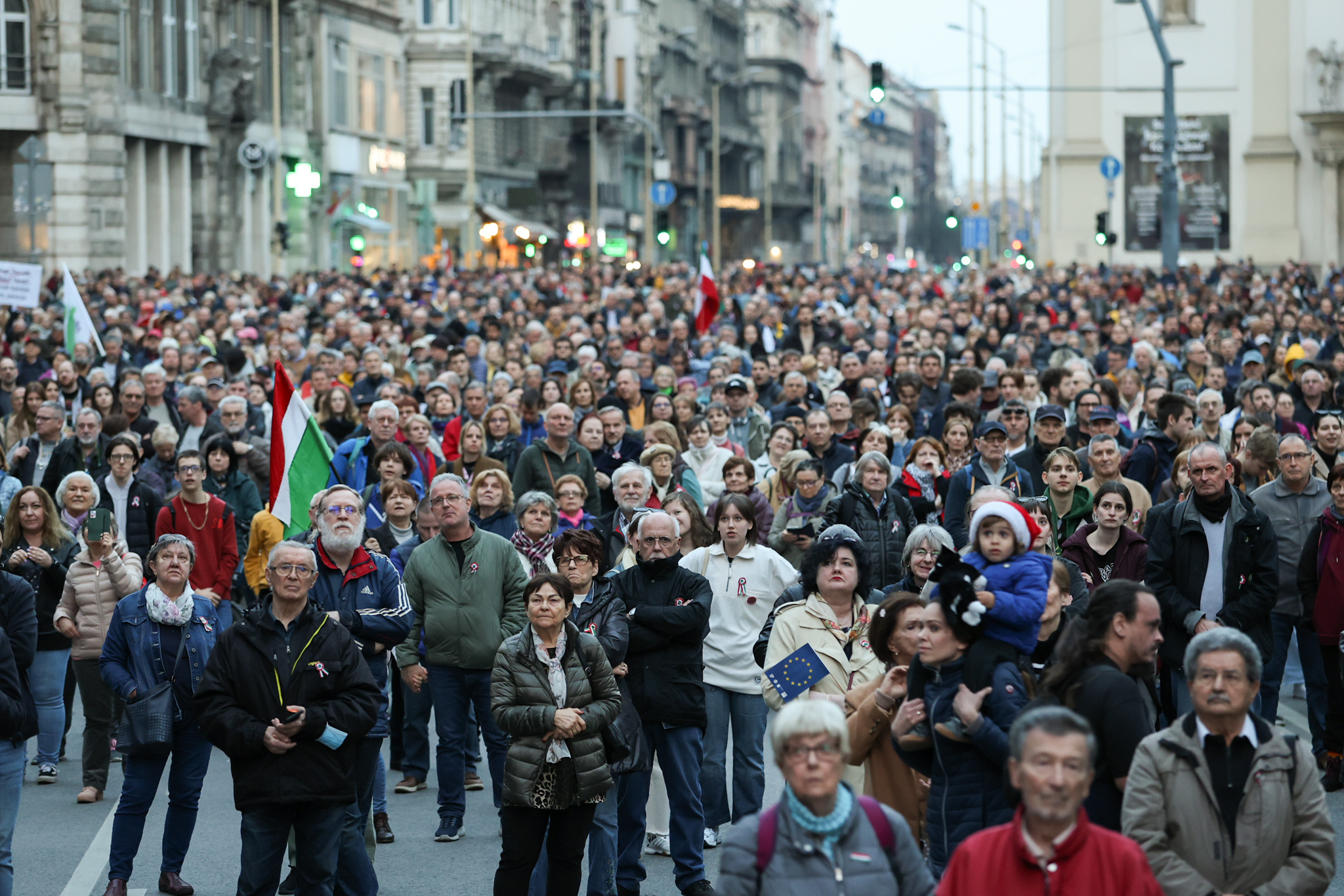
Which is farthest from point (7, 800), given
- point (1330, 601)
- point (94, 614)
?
point (1330, 601)

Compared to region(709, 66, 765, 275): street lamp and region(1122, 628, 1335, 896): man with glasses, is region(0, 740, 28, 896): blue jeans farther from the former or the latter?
region(709, 66, 765, 275): street lamp

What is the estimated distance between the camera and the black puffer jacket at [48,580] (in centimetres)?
1037

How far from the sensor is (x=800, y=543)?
11.2m

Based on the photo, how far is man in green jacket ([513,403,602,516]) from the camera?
42.5 feet

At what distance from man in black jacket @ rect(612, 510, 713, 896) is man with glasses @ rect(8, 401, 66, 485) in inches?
265

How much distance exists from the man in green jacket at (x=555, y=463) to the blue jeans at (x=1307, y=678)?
15.0 feet

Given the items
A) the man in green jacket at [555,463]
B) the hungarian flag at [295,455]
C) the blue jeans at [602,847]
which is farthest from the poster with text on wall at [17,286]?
the blue jeans at [602,847]

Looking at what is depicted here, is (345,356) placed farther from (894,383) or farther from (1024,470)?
(1024,470)

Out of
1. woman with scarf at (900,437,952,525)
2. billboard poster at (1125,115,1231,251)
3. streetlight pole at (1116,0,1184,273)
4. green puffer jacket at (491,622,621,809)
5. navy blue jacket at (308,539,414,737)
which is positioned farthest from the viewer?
billboard poster at (1125,115,1231,251)

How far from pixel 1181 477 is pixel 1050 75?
161ft

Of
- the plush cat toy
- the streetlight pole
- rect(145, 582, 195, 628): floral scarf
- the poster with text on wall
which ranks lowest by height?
rect(145, 582, 195, 628): floral scarf

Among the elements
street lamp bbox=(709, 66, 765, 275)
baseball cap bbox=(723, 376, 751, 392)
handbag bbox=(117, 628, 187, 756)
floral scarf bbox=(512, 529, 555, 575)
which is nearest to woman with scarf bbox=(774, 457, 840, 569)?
floral scarf bbox=(512, 529, 555, 575)

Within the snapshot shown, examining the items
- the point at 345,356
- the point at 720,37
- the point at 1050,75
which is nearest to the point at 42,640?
the point at 345,356

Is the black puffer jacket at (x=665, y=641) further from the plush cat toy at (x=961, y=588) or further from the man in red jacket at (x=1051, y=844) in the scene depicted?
the man in red jacket at (x=1051, y=844)
